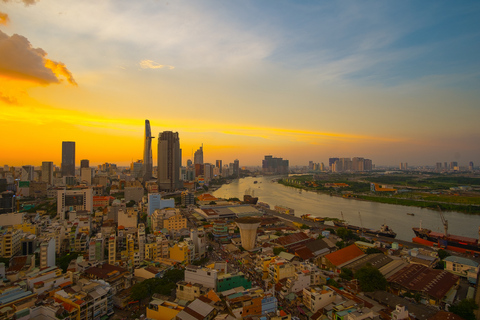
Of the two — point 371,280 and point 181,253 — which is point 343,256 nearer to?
point 371,280

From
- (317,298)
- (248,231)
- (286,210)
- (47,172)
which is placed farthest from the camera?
(47,172)

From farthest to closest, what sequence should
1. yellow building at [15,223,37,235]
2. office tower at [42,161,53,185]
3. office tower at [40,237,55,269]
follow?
1. office tower at [42,161,53,185]
2. yellow building at [15,223,37,235]
3. office tower at [40,237,55,269]

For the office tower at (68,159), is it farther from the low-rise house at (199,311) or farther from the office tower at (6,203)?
the low-rise house at (199,311)

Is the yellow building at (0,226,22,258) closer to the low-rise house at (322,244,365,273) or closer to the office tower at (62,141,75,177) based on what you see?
the low-rise house at (322,244,365,273)

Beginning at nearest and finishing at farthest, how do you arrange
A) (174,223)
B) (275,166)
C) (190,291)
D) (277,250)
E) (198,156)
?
(190,291) → (277,250) → (174,223) → (198,156) → (275,166)

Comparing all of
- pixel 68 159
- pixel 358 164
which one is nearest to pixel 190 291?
pixel 68 159

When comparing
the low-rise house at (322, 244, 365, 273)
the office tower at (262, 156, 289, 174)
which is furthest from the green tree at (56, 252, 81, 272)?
the office tower at (262, 156, 289, 174)
